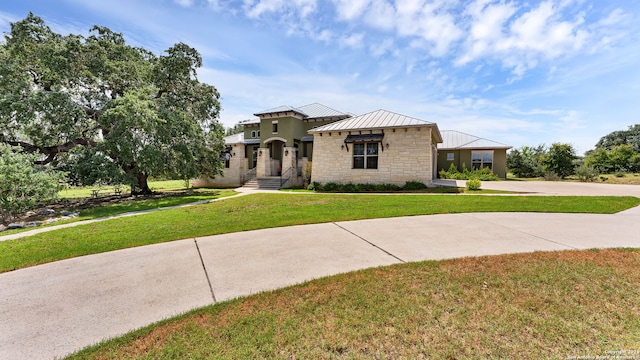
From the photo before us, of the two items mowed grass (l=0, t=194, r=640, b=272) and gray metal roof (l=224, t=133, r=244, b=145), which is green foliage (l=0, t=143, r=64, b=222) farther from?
gray metal roof (l=224, t=133, r=244, b=145)

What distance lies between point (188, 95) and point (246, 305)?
55.6 ft

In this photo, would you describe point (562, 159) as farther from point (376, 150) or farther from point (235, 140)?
point (235, 140)

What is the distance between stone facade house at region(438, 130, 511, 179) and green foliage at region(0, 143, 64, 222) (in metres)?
26.1

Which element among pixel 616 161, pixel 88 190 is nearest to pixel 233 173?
pixel 88 190

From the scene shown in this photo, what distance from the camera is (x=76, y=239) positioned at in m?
6.18

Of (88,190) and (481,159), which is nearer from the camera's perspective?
(481,159)

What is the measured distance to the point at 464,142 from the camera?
24.3 m

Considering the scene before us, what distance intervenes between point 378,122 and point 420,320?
15444 mm

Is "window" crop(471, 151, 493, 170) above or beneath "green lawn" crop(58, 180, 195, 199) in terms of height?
above

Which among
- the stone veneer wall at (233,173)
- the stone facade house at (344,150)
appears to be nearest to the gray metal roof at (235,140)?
the stone facade house at (344,150)

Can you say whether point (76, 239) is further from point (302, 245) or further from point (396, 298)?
point (396, 298)

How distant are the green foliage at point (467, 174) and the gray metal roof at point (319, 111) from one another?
1038 cm

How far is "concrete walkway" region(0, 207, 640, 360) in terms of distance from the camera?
278 cm

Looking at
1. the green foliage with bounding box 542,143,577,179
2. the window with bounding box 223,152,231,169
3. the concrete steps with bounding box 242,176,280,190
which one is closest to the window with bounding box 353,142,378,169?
the concrete steps with bounding box 242,176,280,190
